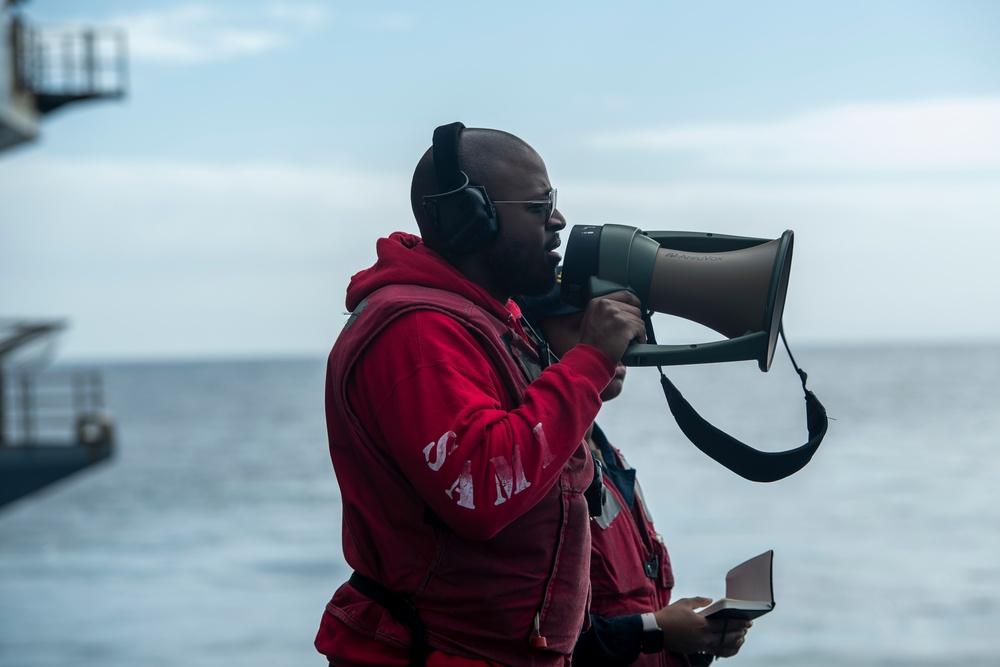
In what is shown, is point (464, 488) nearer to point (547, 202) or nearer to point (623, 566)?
point (547, 202)

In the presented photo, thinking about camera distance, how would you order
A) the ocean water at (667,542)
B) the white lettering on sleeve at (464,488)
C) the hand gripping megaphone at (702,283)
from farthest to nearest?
the ocean water at (667,542)
the hand gripping megaphone at (702,283)
the white lettering on sleeve at (464,488)

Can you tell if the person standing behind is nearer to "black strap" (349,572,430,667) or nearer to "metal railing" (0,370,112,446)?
"black strap" (349,572,430,667)

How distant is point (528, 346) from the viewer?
1.99 m

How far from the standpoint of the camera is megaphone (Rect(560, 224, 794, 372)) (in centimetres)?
191

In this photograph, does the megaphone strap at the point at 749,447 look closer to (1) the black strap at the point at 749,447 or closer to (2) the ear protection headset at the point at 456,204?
(1) the black strap at the point at 749,447

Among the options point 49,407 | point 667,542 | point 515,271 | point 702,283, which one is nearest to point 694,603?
point 702,283

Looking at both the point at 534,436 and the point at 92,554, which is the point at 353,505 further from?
the point at 92,554

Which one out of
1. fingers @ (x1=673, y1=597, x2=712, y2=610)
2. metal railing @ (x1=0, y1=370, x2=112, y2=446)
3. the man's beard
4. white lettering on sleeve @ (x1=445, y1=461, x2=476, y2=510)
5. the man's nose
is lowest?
metal railing @ (x1=0, y1=370, x2=112, y2=446)

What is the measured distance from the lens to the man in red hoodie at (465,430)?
1.65m

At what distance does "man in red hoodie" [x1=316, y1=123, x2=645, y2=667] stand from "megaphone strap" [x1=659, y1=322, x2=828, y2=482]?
0.89ft

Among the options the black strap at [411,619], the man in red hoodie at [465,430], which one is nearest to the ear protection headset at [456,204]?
the man in red hoodie at [465,430]

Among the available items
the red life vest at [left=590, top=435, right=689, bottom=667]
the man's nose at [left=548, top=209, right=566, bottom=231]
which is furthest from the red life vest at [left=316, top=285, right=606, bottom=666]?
the red life vest at [left=590, top=435, right=689, bottom=667]

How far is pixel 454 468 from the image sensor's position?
1.62 m

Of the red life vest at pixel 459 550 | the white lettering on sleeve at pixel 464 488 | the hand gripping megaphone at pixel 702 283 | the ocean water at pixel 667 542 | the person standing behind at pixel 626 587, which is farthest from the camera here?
the ocean water at pixel 667 542
